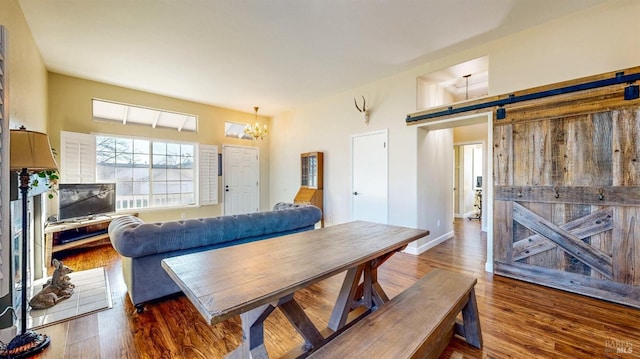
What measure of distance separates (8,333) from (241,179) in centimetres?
488

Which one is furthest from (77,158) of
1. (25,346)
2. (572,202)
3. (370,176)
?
(572,202)

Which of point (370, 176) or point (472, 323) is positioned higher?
point (370, 176)

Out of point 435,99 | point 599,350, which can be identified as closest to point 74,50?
point 435,99

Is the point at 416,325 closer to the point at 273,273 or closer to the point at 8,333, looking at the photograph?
the point at 273,273

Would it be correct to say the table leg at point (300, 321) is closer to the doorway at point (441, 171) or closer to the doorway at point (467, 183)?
the doorway at point (441, 171)

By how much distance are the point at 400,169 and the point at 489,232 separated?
5.03 ft

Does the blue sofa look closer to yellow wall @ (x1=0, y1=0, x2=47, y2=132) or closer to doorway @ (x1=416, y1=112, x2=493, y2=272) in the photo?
yellow wall @ (x1=0, y1=0, x2=47, y2=132)

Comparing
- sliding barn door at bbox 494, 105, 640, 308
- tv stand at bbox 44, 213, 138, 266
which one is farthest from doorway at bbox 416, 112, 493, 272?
tv stand at bbox 44, 213, 138, 266

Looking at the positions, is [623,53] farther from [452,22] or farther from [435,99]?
[435,99]

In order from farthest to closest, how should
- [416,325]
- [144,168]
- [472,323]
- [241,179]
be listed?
1. [241,179]
2. [144,168]
3. [472,323]
4. [416,325]

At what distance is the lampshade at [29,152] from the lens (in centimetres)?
175

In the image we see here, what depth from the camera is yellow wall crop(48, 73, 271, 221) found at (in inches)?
167

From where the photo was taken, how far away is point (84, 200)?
13.1 feet

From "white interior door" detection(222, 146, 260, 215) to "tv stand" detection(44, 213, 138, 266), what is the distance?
7.91 ft
